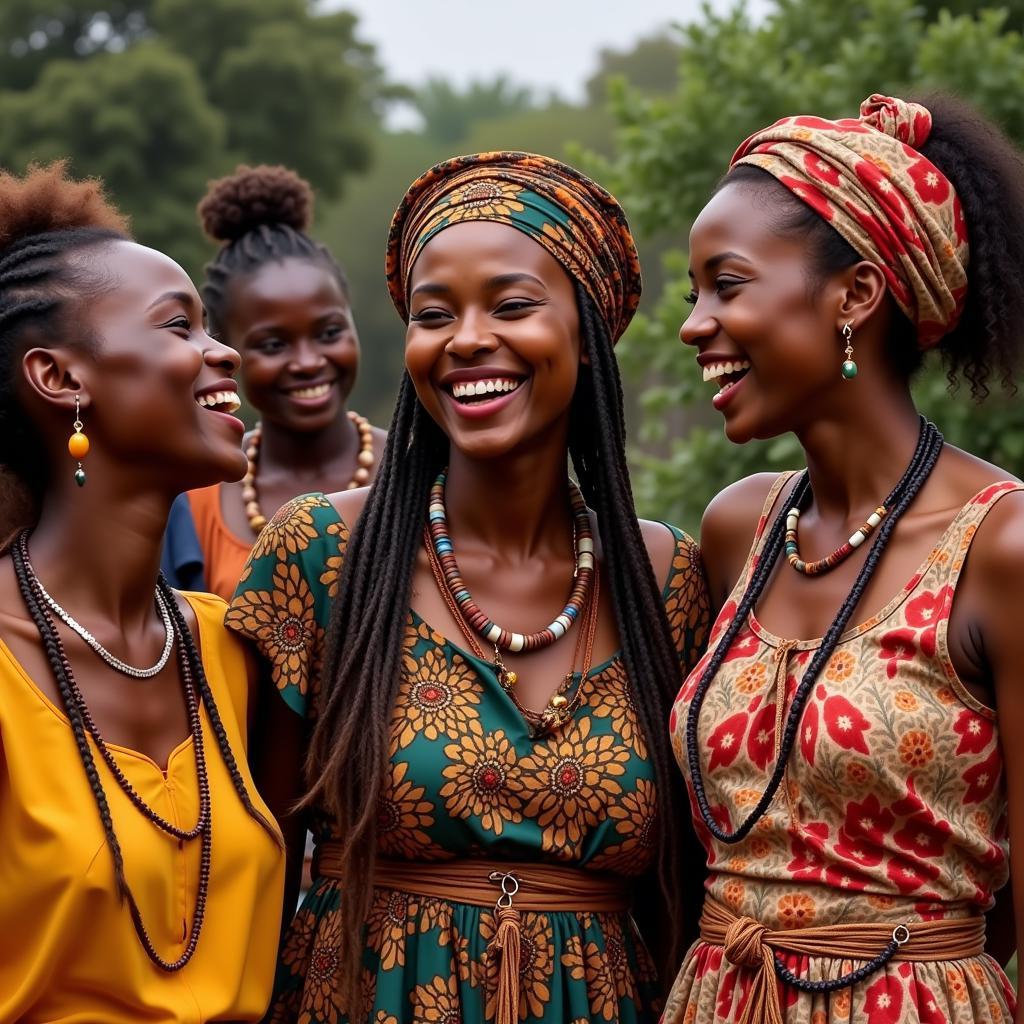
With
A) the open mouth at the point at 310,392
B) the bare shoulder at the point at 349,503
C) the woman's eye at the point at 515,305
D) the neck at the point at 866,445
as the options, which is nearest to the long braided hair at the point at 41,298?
the bare shoulder at the point at 349,503

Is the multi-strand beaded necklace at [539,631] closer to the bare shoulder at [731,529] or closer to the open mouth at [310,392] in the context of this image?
the bare shoulder at [731,529]

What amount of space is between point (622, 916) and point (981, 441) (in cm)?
387

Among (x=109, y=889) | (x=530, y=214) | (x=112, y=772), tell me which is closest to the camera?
(x=109, y=889)

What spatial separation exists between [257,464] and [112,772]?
2.50 m

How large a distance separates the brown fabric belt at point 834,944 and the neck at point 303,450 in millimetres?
2647

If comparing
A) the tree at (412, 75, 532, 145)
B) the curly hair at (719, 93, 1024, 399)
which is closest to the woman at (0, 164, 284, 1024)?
the curly hair at (719, 93, 1024, 399)

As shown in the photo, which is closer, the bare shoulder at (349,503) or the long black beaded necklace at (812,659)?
the long black beaded necklace at (812,659)

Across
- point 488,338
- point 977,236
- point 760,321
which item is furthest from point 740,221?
point 488,338

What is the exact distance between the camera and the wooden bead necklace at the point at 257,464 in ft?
17.4

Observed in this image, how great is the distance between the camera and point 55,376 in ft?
10.9

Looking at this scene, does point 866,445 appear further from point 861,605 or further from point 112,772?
point 112,772

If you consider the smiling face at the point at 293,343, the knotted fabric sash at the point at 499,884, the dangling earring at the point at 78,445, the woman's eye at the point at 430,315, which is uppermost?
the smiling face at the point at 293,343

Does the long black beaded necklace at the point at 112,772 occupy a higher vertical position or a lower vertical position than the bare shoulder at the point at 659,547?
lower

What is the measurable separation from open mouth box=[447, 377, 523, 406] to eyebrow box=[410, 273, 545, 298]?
8.0 inches
